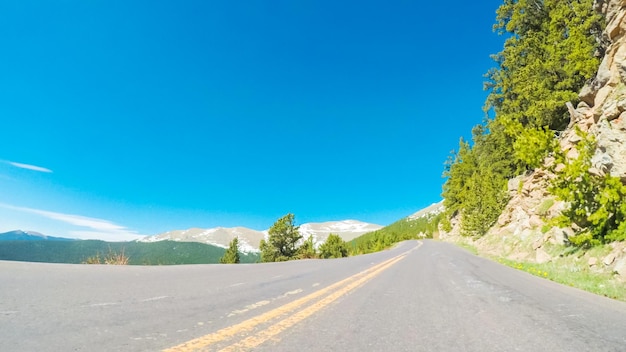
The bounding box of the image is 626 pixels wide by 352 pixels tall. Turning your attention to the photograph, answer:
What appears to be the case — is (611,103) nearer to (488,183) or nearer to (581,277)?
(581,277)

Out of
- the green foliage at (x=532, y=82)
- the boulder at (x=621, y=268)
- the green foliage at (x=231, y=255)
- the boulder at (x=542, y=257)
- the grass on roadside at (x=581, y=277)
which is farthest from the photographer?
the green foliage at (x=231, y=255)

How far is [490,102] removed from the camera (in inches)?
1448

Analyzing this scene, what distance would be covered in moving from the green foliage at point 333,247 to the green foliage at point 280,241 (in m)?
8.12

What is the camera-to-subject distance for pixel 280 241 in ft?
133

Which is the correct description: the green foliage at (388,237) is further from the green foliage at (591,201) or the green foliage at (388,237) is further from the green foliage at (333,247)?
the green foliage at (591,201)

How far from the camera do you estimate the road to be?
107 inches

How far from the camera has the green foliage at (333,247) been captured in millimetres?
47381

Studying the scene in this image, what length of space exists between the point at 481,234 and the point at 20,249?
667 ft

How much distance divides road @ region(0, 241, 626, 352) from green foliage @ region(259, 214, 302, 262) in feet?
114

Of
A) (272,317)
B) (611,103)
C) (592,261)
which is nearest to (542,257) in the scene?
(592,261)

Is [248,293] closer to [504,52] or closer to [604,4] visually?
[604,4]

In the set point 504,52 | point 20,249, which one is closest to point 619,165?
point 504,52

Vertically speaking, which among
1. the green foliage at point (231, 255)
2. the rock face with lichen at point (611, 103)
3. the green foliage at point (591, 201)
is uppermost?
the rock face with lichen at point (611, 103)

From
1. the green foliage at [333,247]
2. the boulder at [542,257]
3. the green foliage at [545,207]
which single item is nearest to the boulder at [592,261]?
the boulder at [542,257]
